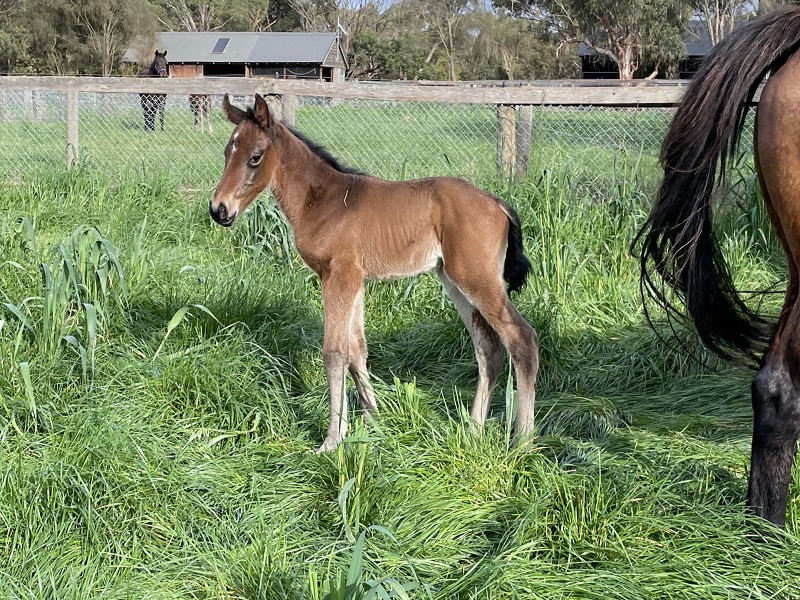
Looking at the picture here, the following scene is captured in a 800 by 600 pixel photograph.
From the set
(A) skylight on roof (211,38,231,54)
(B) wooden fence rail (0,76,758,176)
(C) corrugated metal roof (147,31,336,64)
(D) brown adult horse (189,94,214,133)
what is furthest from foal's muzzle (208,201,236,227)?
(A) skylight on roof (211,38,231,54)

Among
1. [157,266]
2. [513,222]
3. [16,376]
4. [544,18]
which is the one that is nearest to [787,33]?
[513,222]

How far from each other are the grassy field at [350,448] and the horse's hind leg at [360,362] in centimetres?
15

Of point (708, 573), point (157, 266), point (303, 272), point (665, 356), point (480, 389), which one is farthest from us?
point (303, 272)

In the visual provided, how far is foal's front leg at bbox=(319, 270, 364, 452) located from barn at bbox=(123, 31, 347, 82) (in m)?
44.4

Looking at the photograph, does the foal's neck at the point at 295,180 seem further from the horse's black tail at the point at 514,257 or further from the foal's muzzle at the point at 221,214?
the horse's black tail at the point at 514,257

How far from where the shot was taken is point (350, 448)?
2988 mm

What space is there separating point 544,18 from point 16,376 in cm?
5250

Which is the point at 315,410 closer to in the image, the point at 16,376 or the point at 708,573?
the point at 16,376

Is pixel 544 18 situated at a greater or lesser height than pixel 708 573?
greater

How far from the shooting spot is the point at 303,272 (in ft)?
18.1

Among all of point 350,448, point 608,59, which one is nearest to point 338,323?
point 350,448

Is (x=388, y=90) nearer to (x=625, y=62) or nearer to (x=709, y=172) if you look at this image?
(x=709, y=172)

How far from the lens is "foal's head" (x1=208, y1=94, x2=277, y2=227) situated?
3.72 metres

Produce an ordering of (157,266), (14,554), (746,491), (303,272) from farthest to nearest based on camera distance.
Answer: (303,272) → (157,266) → (746,491) → (14,554)
